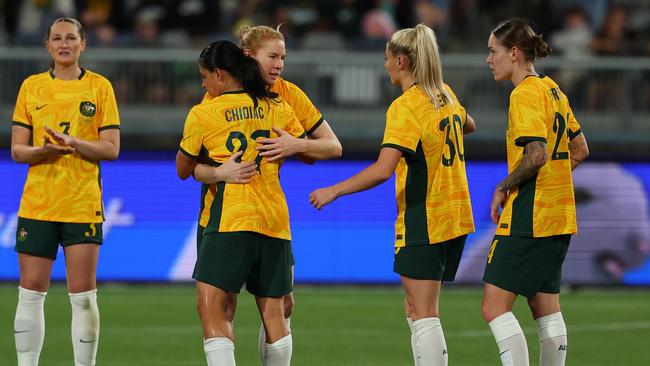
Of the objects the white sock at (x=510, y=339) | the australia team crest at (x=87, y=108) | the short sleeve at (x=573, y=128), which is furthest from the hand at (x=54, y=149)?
the short sleeve at (x=573, y=128)

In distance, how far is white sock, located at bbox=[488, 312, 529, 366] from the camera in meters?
7.18

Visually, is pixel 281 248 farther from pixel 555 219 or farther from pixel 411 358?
pixel 411 358

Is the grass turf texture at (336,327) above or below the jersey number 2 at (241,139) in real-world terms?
below

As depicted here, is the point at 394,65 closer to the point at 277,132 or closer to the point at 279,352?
the point at 277,132

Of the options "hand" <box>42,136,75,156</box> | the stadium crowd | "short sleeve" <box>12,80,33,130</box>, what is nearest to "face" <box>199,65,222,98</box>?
"hand" <box>42,136,75,156</box>

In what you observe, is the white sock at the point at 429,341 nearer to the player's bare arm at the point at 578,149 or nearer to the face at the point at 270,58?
the player's bare arm at the point at 578,149

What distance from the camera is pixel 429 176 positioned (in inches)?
281

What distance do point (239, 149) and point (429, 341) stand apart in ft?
5.11

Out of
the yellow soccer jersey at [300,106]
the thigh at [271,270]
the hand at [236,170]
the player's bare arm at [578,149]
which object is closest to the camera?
the hand at [236,170]

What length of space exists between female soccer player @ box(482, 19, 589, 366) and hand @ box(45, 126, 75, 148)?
260 centimetres

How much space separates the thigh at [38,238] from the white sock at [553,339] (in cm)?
306

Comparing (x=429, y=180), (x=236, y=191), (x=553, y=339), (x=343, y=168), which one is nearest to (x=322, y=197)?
(x=236, y=191)

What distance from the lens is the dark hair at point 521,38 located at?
719cm

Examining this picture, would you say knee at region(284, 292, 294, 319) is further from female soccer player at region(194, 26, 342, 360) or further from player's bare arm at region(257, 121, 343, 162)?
player's bare arm at region(257, 121, 343, 162)
